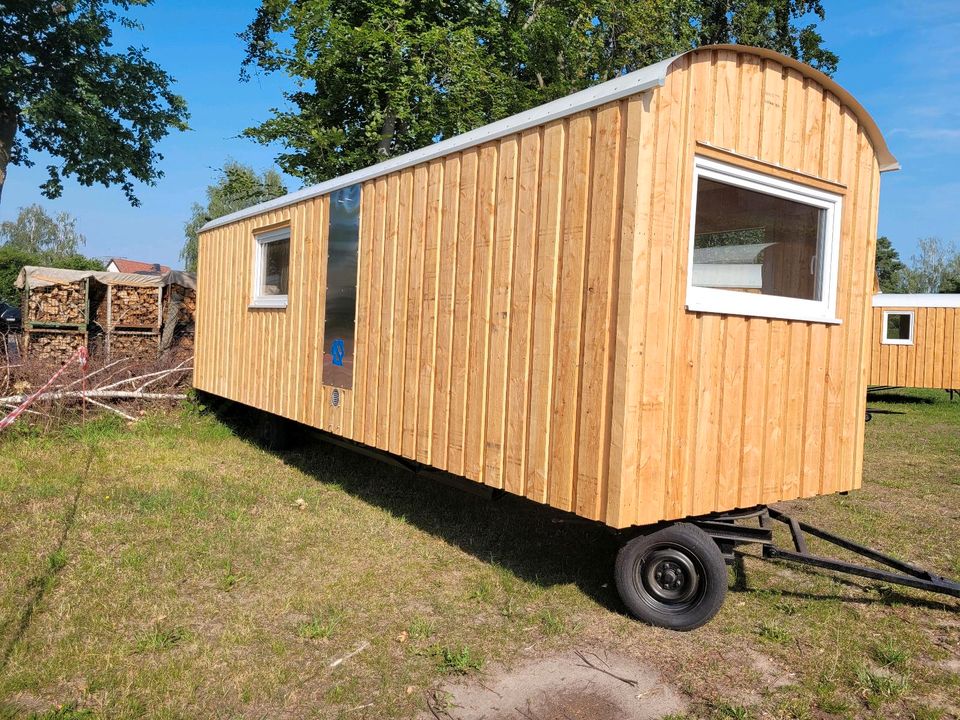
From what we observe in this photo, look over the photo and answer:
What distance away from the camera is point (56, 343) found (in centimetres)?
1109

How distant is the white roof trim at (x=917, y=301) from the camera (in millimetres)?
15000

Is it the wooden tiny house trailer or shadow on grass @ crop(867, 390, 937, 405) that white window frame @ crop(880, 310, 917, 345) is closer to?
the wooden tiny house trailer

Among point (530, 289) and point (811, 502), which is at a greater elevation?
point (530, 289)

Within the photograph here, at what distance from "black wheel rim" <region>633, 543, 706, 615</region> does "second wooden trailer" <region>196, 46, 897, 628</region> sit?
11 millimetres

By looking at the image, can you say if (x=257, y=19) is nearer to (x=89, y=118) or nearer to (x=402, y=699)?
(x=89, y=118)

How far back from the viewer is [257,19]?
21641 millimetres

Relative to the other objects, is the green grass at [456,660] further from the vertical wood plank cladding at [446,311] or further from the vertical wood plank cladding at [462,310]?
the vertical wood plank cladding at [446,311]

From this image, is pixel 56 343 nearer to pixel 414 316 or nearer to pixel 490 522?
pixel 414 316

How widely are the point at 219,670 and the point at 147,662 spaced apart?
1.11ft

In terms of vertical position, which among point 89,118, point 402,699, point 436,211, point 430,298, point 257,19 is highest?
point 257,19

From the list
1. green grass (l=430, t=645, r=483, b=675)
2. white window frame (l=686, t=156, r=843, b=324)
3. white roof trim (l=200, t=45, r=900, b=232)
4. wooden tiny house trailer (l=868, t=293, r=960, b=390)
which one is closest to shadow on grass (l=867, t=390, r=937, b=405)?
wooden tiny house trailer (l=868, t=293, r=960, b=390)

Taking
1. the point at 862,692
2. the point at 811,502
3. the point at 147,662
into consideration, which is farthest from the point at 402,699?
the point at 811,502

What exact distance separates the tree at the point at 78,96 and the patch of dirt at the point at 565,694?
18152 millimetres

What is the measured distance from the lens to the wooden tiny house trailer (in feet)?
49.1
